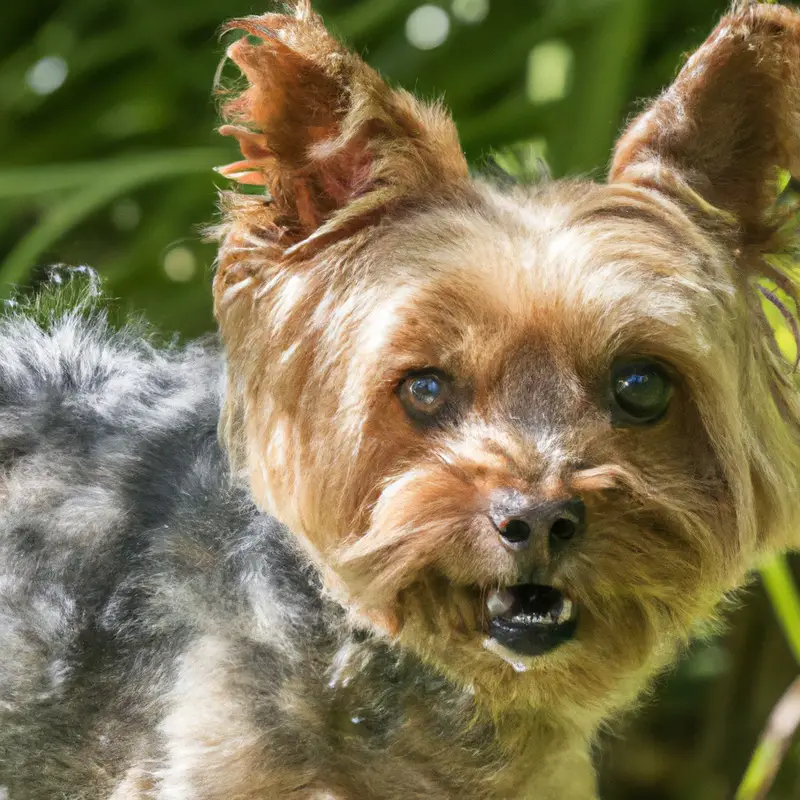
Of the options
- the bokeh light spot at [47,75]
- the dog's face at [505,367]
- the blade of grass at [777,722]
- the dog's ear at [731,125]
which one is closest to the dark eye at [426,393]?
the dog's face at [505,367]

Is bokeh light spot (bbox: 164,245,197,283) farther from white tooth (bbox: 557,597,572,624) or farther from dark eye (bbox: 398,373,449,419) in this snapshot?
white tooth (bbox: 557,597,572,624)

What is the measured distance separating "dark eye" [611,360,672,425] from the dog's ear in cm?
29

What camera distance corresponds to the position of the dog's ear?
1637 mm

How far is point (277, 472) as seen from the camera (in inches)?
68.6

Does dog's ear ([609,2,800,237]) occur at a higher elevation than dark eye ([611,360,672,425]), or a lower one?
higher

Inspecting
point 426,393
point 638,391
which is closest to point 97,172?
point 426,393

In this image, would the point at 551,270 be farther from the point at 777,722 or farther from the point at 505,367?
the point at 777,722

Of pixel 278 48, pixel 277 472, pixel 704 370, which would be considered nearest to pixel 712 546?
pixel 704 370

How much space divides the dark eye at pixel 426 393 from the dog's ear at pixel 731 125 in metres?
0.47

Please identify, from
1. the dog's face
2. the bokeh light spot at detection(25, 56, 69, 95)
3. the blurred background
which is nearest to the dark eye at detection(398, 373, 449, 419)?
the dog's face

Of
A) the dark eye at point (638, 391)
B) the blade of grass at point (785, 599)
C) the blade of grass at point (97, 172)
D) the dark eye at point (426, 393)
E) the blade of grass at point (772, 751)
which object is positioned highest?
the blade of grass at point (97, 172)

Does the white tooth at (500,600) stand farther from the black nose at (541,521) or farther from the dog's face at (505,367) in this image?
the black nose at (541,521)

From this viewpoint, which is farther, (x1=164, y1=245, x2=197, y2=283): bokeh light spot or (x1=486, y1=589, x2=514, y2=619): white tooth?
(x1=164, y1=245, x2=197, y2=283): bokeh light spot

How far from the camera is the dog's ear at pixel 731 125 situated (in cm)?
164
